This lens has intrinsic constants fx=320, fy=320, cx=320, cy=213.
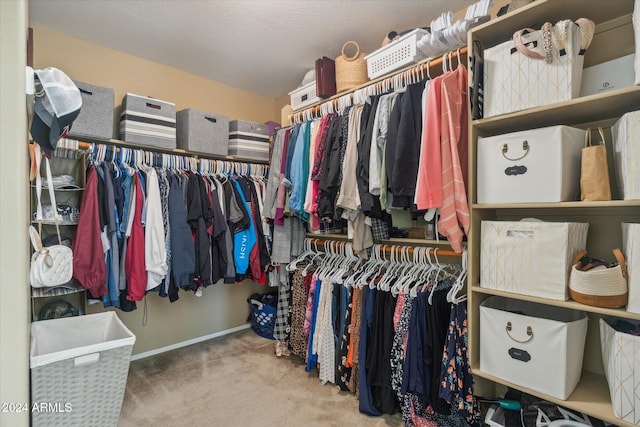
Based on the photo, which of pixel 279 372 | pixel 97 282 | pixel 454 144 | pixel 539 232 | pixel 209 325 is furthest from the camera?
pixel 209 325

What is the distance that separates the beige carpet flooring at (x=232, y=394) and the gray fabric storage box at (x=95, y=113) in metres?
1.79

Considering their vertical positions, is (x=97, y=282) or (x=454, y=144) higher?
(x=454, y=144)

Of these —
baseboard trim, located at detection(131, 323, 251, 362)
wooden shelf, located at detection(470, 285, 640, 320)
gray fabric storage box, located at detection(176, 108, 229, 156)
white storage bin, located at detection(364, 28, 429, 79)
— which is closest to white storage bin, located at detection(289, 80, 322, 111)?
white storage bin, located at detection(364, 28, 429, 79)

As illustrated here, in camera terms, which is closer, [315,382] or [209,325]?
[315,382]

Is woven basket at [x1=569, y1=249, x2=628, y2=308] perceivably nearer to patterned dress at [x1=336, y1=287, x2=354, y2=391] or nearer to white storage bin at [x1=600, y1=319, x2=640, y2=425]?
white storage bin at [x1=600, y1=319, x2=640, y2=425]

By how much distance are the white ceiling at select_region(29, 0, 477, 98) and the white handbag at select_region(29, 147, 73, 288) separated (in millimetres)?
1213

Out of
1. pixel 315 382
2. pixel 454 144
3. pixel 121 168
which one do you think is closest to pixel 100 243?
pixel 121 168
